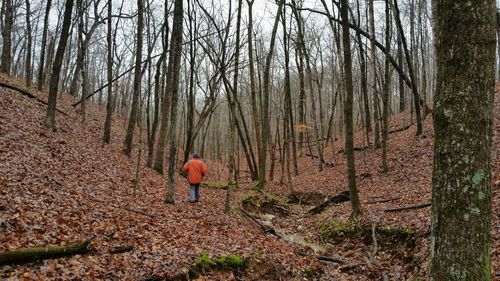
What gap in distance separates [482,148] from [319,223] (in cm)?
862

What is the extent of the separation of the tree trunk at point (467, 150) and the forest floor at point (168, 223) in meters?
3.30

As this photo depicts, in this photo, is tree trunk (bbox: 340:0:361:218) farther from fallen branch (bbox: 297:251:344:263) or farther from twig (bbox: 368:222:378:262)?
fallen branch (bbox: 297:251:344:263)

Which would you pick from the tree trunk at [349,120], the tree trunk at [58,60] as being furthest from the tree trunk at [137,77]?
the tree trunk at [349,120]

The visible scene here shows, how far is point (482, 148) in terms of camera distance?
2975 mm

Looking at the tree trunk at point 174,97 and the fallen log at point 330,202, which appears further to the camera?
the fallen log at point 330,202

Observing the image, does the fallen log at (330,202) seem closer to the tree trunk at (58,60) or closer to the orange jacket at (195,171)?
the orange jacket at (195,171)

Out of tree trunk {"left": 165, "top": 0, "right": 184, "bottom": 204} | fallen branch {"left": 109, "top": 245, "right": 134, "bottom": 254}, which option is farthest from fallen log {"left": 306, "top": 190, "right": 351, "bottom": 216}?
fallen branch {"left": 109, "top": 245, "right": 134, "bottom": 254}

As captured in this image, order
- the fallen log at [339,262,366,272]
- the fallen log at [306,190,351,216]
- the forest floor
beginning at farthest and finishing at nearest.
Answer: the fallen log at [306,190,351,216] → the fallen log at [339,262,366,272] → the forest floor

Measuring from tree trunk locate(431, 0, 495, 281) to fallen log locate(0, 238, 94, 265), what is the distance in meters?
5.32

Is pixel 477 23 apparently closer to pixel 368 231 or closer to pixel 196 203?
pixel 368 231

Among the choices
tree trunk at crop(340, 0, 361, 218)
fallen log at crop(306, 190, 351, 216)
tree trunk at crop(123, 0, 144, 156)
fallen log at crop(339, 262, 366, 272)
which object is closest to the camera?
fallen log at crop(339, 262, 366, 272)

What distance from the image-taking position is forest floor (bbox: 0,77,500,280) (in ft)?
19.9

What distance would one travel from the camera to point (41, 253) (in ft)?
17.7

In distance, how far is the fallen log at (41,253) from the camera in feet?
16.6
